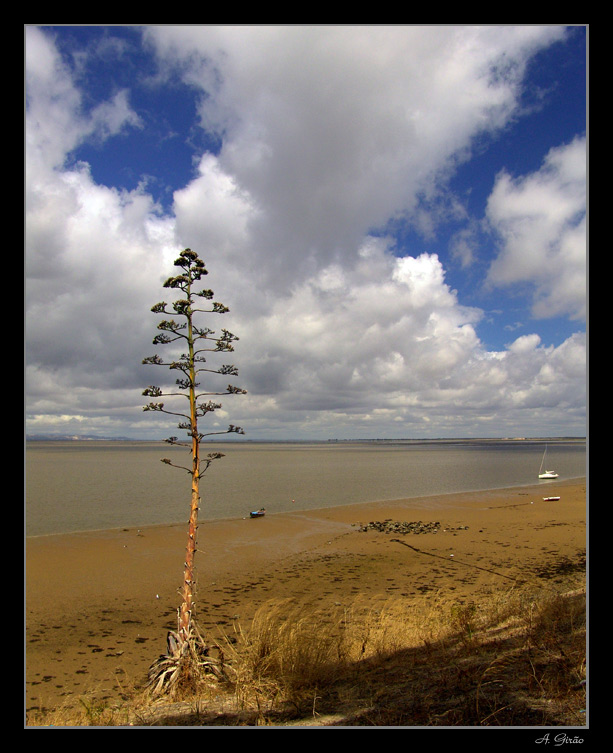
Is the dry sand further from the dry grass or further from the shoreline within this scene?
the dry grass

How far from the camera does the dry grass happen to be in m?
5.52

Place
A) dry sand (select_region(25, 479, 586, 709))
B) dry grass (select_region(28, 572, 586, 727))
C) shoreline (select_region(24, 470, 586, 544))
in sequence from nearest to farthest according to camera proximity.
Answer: dry grass (select_region(28, 572, 586, 727))
dry sand (select_region(25, 479, 586, 709))
shoreline (select_region(24, 470, 586, 544))

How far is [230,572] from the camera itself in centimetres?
2105

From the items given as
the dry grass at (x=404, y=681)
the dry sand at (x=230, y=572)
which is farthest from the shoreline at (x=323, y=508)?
the dry grass at (x=404, y=681)

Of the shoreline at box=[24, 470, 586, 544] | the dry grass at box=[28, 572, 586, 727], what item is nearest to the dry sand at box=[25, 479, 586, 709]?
the shoreline at box=[24, 470, 586, 544]

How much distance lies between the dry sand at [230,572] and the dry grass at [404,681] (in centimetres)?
387

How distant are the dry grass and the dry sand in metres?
3.87

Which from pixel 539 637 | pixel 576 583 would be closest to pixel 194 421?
pixel 539 637

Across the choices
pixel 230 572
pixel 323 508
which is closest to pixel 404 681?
pixel 230 572

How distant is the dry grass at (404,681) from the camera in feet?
18.1

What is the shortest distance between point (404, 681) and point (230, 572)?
611 inches
